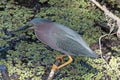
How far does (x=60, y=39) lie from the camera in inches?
81.7

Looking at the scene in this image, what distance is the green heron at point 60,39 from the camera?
2010mm

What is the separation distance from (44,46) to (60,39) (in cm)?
68

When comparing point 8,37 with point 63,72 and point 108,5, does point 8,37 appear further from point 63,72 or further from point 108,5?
point 108,5

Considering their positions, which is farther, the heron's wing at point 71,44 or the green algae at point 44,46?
the green algae at point 44,46

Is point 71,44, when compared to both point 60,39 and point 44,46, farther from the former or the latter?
point 44,46

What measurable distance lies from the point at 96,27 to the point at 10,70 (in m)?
0.95

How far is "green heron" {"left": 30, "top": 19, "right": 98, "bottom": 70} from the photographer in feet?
6.59

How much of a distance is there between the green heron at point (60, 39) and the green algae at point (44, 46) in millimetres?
452

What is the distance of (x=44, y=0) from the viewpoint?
10.8ft

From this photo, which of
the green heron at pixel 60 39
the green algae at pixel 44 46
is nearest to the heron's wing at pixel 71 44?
the green heron at pixel 60 39

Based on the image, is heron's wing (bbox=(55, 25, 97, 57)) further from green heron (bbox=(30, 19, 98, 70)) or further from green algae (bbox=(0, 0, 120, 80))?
green algae (bbox=(0, 0, 120, 80))

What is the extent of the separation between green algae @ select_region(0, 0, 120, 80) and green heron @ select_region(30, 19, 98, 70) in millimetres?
452

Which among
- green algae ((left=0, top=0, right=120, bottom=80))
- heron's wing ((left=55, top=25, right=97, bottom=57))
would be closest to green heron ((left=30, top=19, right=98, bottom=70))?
heron's wing ((left=55, top=25, right=97, bottom=57))

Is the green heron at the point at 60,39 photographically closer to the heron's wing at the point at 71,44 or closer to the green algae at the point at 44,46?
the heron's wing at the point at 71,44
